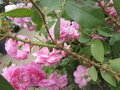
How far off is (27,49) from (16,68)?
0.21ft

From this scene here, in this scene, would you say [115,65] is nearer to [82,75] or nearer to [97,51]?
[97,51]

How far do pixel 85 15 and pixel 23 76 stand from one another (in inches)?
7.6

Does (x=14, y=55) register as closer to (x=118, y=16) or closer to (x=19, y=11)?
(x=19, y=11)

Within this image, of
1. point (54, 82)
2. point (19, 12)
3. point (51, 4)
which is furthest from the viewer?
point (54, 82)

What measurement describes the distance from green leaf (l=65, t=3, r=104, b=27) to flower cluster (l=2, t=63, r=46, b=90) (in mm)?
165

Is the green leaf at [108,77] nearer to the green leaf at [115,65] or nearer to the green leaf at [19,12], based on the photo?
the green leaf at [115,65]

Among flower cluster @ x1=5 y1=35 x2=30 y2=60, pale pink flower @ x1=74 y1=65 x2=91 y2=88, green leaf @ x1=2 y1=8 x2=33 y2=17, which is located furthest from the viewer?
pale pink flower @ x1=74 y1=65 x2=91 y2=88

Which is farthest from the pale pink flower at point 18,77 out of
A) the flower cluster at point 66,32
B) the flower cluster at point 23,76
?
the flower cluster at point 66,32

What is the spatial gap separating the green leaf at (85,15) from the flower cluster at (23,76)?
17 cm

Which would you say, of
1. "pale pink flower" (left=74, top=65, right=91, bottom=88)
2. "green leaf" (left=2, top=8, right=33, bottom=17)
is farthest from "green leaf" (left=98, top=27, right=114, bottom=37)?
"green leaf" (left=2, top=8, right=33, bottom=17)

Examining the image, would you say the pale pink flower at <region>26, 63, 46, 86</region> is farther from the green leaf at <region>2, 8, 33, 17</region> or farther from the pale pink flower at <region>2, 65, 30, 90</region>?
the green leaf at <region>2, 8, 33, 17</region>

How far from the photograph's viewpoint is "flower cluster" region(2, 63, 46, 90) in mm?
436

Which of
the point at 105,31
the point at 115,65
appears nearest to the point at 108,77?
the point at 115,65

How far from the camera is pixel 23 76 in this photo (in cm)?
43
